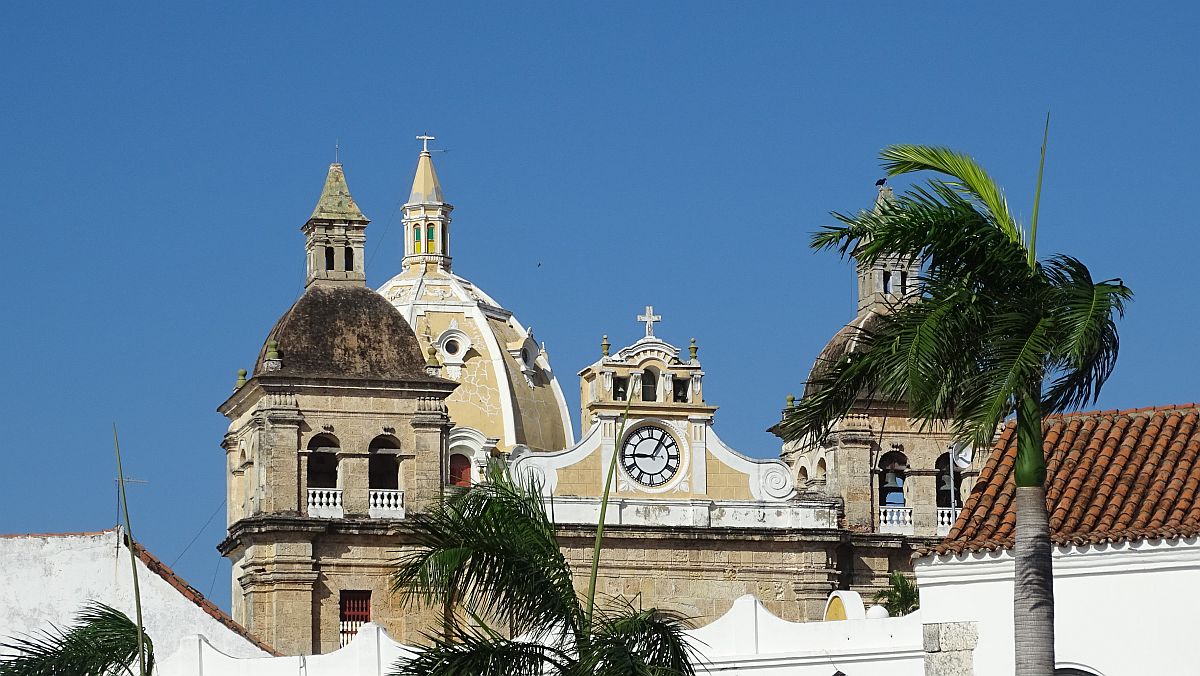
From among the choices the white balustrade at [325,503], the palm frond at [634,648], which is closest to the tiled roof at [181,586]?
the white balustrade at [325,503]

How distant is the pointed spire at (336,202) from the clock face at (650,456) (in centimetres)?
675

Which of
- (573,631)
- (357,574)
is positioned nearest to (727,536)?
(357,574)

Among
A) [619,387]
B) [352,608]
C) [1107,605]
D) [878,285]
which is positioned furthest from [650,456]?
[1107,605]

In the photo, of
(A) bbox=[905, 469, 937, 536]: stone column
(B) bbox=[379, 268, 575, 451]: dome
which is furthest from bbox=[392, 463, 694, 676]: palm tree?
(B) bbox=[379, 268, 575, 451]: dome

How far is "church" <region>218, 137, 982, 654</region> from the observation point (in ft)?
164

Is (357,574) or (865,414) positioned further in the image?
(865,414)

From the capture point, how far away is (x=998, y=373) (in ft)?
67.2

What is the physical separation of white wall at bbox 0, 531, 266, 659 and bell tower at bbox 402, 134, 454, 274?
30.2 meters

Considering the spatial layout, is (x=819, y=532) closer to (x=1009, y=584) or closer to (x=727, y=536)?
(x=727, y=536)

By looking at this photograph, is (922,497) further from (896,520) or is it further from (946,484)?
(946,484)

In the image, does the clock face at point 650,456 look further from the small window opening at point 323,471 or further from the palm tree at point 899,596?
the small window opening at point 323,471

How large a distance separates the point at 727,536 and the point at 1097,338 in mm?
31390

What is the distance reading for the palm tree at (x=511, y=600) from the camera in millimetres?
22094

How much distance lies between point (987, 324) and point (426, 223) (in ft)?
166
